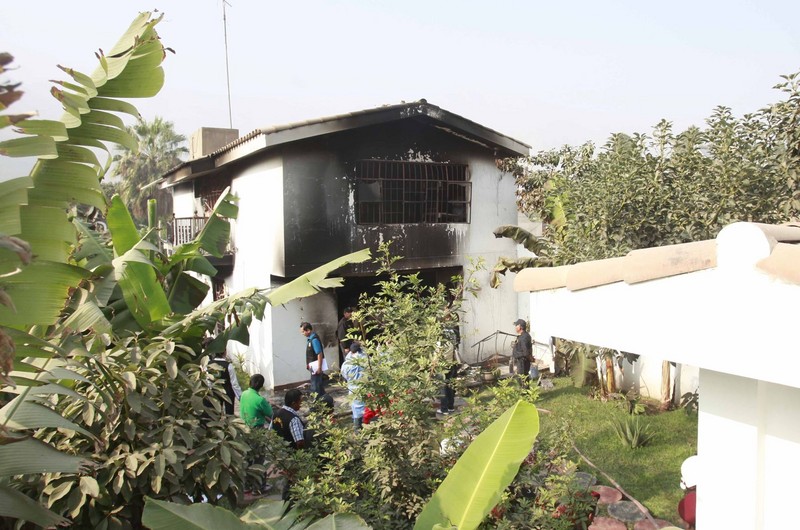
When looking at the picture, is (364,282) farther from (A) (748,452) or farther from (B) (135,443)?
(A) (748,452)

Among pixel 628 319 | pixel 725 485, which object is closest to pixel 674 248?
pixel 628 319

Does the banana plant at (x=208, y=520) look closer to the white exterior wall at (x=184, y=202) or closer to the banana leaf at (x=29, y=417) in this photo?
the banana leaf at (x=29, y=417)

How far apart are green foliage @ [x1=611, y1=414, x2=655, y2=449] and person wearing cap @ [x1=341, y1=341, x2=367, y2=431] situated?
12.1 ft

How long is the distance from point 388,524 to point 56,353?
2175 mm

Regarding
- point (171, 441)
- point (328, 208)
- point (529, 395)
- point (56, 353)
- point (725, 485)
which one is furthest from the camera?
point (328, 208)

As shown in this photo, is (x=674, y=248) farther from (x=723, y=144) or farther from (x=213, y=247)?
(x=213, y=247)

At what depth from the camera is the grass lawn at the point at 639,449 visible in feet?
21.5

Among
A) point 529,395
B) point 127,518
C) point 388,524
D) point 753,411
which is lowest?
point 388,524

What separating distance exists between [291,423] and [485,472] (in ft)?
10.4

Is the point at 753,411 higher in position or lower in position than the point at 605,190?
lower

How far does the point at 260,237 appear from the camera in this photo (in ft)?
38.7

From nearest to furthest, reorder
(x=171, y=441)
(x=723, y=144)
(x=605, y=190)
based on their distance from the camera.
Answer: (x=171, y=441)
(x=723, y=144)
(x=605, y=190)

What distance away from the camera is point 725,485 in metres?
2.74

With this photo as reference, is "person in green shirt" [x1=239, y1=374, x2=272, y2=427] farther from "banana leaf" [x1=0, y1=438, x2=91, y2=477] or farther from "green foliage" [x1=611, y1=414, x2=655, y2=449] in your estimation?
"green foliage" [x1=611, y1=414, x2=655, y2=449]
